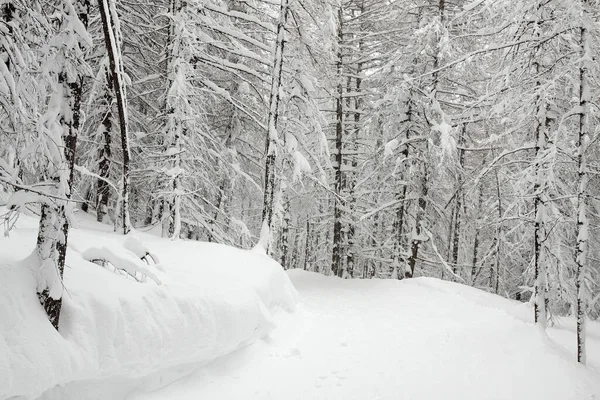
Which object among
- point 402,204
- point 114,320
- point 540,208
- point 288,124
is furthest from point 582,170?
point 114,320

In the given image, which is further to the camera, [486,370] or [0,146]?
[486,370]

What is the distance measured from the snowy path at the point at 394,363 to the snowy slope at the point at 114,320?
0.43 meters

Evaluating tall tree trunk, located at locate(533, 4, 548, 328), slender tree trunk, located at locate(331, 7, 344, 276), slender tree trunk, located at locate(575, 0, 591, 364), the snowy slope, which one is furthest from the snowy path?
slender tree trunk, located at locate(331, 7, 344, 276)

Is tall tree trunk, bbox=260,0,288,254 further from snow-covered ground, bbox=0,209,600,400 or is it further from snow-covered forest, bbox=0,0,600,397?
snow-covered ground, bbox=0,209,600,400

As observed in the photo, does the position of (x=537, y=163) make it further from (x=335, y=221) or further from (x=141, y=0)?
(x=141, y=0)

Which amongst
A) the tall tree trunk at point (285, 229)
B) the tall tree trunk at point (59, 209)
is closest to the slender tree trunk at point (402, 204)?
the tall tree trunk at point (285, 229)

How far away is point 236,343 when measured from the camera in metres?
5.86

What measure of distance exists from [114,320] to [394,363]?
4786 millimetres

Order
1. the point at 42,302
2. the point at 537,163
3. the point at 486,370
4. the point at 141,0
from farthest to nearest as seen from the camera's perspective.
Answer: the point at 141,0 → the point at 537,163 → the point at 486,370 → the point at 42,302

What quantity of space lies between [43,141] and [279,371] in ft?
15.3

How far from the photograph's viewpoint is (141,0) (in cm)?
1272

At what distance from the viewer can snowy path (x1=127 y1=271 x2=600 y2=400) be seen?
213 inches

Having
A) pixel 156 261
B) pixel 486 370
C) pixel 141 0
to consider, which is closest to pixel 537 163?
pixel 486 370

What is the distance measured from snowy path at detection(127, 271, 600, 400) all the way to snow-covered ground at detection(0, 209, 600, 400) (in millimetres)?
27
